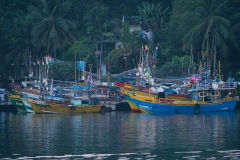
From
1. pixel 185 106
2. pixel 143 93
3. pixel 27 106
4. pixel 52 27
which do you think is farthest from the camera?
pixel 52 27

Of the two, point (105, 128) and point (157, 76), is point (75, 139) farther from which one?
point (157, 76)

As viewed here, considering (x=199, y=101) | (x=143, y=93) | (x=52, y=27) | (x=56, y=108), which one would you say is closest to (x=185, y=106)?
(x=199, y=101)

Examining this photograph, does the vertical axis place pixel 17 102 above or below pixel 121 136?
above

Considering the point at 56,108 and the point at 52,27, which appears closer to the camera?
the point at 56,108

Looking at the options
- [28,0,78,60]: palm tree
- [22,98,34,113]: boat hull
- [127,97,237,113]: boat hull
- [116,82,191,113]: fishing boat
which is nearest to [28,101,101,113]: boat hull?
[22,98,34,113]: boat hull

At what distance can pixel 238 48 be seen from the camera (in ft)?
271

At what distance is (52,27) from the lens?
277 feet

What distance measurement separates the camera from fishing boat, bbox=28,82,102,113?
71125mm

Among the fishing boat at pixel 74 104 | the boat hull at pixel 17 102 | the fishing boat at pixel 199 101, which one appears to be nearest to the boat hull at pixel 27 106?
the fishing boat at pixel 74 104

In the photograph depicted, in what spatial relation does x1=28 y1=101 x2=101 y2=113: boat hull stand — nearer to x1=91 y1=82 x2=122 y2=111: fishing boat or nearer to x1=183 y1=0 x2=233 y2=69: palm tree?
x1=91 y1=82 x2=122 y2=111: fishing boat

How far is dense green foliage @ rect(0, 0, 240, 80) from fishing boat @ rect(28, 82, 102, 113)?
819 centimetres

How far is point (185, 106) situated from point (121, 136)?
22083mm

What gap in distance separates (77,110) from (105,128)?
52.4ft

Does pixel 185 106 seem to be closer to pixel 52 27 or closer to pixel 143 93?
pixel 143 93
